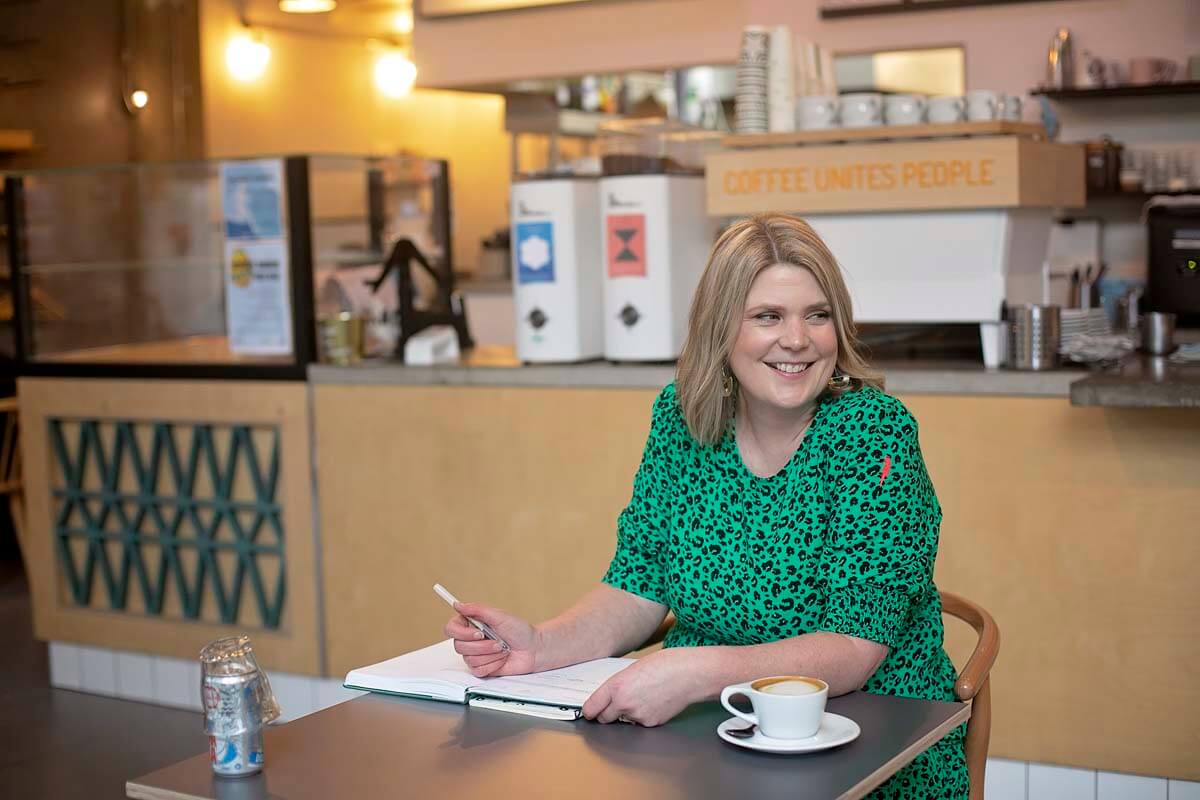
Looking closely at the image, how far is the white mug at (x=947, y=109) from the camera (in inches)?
125

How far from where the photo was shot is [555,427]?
3607 mm

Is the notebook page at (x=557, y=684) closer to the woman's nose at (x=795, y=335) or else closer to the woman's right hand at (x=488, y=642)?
the woman's right hand at (x=488, y=642)

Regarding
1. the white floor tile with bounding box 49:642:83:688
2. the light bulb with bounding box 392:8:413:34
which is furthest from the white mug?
the light bulb with bounding box 392:8:413:34

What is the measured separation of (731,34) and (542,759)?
16.1ft

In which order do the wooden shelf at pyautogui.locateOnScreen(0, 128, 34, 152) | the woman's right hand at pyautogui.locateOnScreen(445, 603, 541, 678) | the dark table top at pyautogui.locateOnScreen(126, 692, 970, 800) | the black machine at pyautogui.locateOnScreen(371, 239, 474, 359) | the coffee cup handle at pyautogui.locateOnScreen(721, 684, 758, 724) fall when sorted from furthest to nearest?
the wooden shelf at pyautogui.locateOnScreen(0, 128, 34, 152), the black machine at pyautogui.locateOnScreen(371, 239, 474, 359), the woman's right hand at pyautogui.locateOnScreen(445, 603, 541, 678), the coffee cup handle at pyautogui.locateOnScreen(721, 684, 758, 724), the dark table top at pyautogui.locateOnScreen(126, 692, 970, 800)

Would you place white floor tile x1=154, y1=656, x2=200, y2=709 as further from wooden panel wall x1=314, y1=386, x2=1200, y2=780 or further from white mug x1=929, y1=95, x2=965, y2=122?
white mug x1=929, y1=95, x2=965, y2=122

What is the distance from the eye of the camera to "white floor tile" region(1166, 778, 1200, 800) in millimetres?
2947

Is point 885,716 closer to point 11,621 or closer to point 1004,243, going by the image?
point 1004,243

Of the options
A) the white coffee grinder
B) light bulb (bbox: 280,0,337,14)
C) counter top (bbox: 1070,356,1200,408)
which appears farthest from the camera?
light bulb (bbox: 280,0,337,14)

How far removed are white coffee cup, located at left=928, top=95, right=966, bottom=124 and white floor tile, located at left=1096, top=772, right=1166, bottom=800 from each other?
4.86ft

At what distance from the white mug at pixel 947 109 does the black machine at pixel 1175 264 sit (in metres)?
1.23

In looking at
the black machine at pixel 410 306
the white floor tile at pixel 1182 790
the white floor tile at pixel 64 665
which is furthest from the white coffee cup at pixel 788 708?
the white floor tile at pixel 64 665

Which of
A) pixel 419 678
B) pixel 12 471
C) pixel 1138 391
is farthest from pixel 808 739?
pixel 12 471

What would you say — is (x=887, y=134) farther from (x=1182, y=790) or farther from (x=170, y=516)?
(x=170, y=516)
